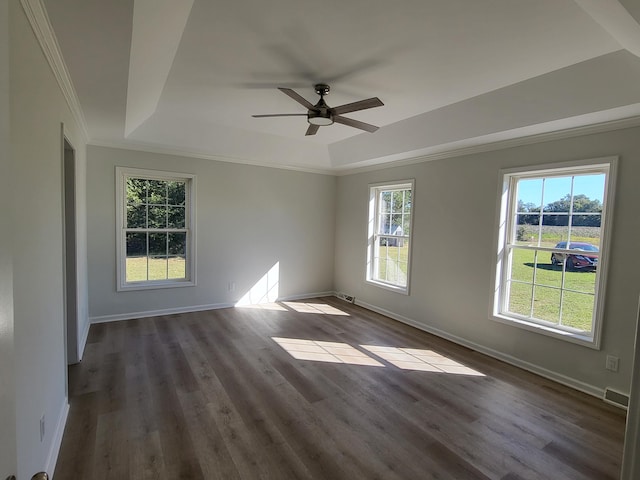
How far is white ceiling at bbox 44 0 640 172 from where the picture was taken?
186 centimetres

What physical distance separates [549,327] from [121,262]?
5187mm

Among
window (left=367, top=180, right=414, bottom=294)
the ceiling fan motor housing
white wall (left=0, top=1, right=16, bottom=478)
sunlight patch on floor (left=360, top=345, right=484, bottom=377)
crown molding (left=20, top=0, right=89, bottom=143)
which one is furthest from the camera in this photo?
window (left=367, top=180, right=414, bottom=294)

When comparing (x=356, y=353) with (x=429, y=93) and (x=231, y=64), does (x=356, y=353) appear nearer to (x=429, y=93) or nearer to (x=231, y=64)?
(x=429, y=93)

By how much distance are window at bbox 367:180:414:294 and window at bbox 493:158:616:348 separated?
138 cm

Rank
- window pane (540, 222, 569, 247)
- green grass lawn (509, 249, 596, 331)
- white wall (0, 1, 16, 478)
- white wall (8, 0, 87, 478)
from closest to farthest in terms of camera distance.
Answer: white wall (0, 1, 16, 478)
white wall (8, 0, 87, 478)
green grass lawn (509, 249, 596, 331)
window pane (540, 222, 569, 247)

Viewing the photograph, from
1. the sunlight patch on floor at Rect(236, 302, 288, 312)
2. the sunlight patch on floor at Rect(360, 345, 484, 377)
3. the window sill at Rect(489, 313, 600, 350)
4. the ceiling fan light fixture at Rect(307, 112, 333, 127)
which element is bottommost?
the sunlight patch on floor at Rect(360, 345, 484, 377)

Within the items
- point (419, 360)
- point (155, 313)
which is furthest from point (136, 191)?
point (419, 360)

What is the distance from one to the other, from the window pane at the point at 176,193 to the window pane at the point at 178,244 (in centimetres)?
49

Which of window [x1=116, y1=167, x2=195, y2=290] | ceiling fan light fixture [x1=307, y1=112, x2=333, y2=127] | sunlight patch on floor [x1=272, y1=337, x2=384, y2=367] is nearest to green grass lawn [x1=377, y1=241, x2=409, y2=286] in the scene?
sunlight patch on floor [x1=272, y1=337, x2=384, y2=367]

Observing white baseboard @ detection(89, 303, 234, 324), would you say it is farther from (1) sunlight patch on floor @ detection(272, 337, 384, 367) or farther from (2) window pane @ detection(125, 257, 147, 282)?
(1) sunlight patch on floor @ detection(272, 337, 384, 367)

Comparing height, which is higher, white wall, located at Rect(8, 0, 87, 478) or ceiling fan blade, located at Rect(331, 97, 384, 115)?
ceiling fan blade, located at Rect(331, 97, 384, 115)

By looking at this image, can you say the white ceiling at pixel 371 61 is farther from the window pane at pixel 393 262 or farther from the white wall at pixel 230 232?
the window pane at pixel 393 262

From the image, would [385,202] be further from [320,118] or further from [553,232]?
[320,118]

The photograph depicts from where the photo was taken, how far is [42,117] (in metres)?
→ 1.86
